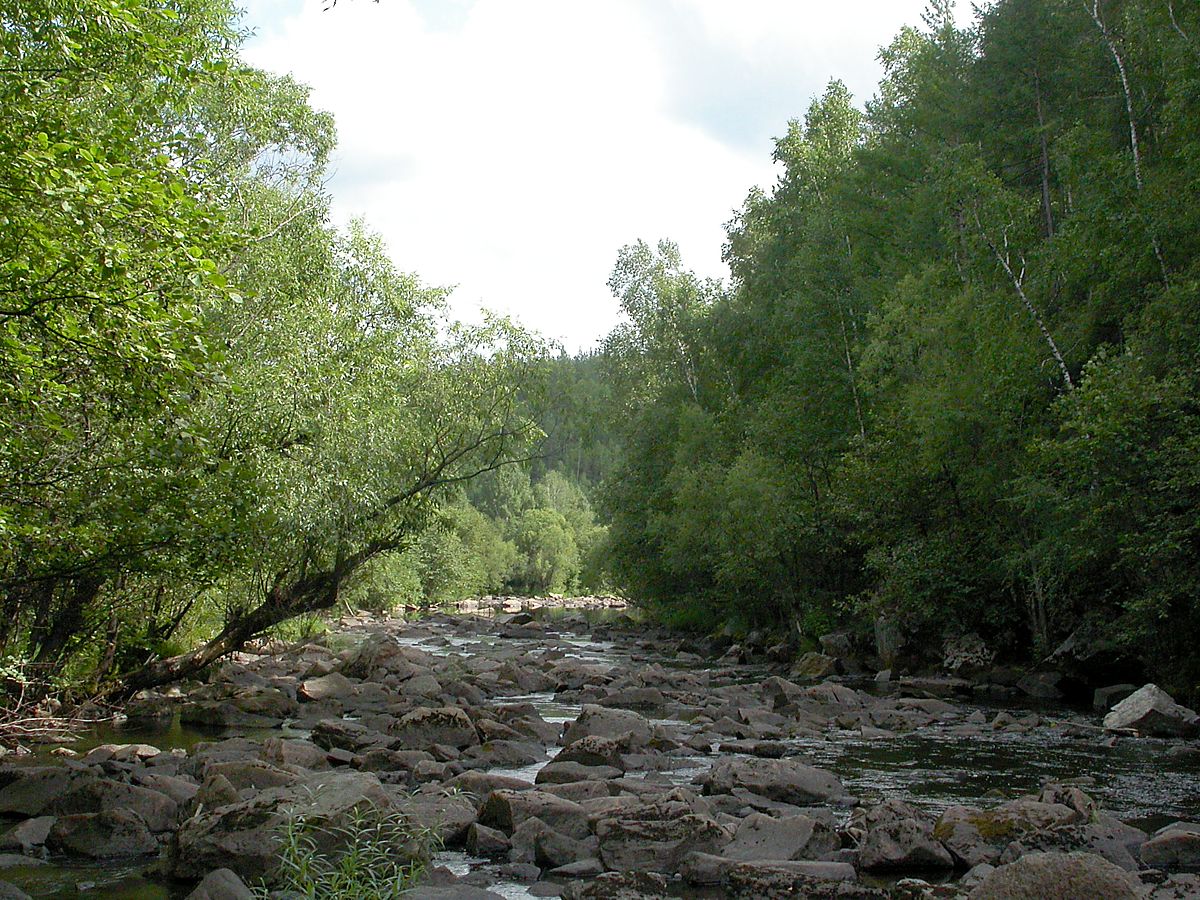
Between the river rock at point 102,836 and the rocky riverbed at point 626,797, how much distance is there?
2cm

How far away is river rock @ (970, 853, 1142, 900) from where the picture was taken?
239 inches

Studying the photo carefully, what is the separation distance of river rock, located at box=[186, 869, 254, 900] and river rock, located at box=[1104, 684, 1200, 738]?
1381cm

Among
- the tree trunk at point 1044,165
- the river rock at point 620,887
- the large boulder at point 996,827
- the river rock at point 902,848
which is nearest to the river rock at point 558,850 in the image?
the river rock at point 620,887

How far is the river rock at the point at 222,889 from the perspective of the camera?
696 centimetres

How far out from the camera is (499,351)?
952 inches

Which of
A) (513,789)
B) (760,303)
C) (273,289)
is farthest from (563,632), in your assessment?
(513,789)

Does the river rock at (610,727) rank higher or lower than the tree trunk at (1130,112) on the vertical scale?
lower

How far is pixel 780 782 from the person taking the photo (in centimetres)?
1114

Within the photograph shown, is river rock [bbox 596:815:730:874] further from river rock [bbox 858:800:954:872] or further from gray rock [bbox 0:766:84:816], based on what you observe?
gray rock [bbox 0:766:84:816]

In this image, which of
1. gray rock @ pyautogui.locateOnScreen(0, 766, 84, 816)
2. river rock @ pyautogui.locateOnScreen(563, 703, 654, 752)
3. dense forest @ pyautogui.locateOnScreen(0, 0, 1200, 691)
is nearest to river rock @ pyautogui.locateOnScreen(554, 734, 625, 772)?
river rock @ pyautogui.locateOnScreen(563, 703, 654, 752)

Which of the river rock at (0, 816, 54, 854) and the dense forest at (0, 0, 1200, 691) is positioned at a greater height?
the dense forest at (0, 0, 1200, 691)

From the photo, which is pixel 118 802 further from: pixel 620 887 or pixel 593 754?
pixel 593 754

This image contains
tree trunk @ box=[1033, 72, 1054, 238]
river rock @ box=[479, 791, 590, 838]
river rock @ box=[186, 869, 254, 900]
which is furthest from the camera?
tree trunk @ box=[1033, 72, 1054, 238]

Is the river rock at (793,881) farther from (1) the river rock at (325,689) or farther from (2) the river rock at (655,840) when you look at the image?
(1) the river rock at (325,689)
